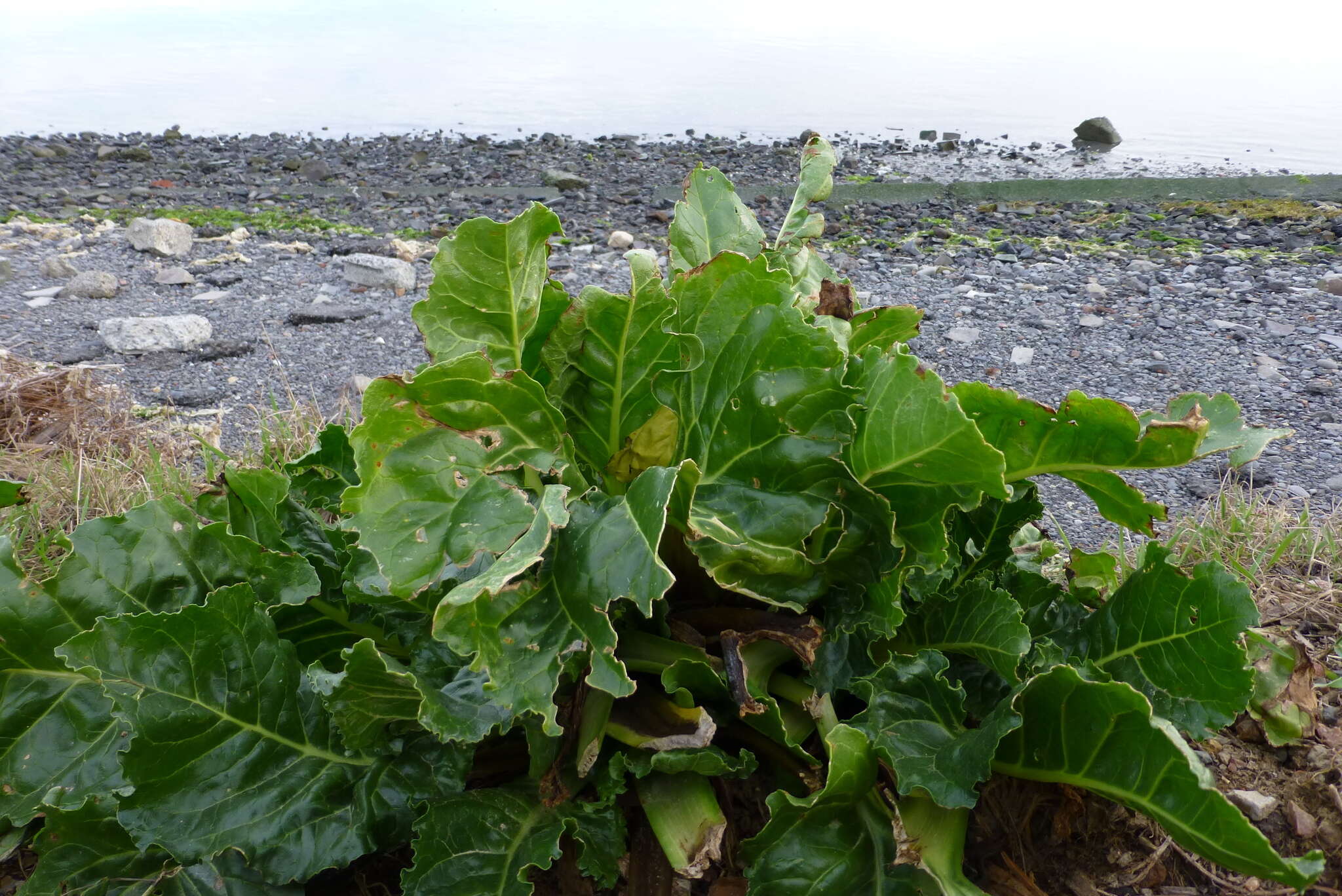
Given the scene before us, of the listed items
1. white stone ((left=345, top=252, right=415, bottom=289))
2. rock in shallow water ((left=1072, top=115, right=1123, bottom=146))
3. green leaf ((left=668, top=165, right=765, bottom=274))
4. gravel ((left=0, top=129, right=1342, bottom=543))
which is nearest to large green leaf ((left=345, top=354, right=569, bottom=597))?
green leaf ((left=668, top=165, right=765, bottom=274))

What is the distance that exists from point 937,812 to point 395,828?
79cm

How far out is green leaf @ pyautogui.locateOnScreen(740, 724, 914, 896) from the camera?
1.33 m

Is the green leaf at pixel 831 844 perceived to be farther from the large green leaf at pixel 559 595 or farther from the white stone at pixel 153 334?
the white stone at pixel 153 334

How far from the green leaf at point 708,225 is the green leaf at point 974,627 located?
724 millimetres

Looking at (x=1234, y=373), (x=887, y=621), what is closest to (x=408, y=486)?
(x=887, y=621)

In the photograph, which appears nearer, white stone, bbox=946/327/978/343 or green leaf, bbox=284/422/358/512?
green leaf, bbox=284/422/358/512

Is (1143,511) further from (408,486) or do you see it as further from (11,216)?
(11,216)

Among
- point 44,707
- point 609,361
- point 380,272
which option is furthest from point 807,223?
point 380,272

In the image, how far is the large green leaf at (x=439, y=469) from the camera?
1272mm

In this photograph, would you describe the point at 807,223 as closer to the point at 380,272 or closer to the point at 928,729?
the point at 928,729

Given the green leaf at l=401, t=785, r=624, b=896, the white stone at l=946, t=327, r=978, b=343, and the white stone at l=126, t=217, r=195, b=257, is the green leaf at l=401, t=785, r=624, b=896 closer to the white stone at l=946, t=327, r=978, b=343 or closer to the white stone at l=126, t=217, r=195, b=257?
the white stone at l=946, t=327, r=978, b=343

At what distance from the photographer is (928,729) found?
1.43 m

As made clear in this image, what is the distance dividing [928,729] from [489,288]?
2.98 ft

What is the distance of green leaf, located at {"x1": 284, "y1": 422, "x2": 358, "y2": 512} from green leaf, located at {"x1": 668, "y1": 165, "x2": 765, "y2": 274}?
69cm
